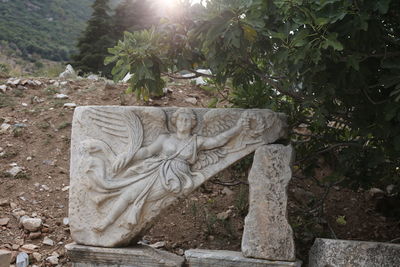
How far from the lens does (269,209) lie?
385 cm

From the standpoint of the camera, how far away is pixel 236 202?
5.49m

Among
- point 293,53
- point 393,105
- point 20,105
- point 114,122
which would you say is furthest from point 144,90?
point 20,105

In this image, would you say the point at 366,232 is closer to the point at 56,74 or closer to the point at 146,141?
the point at 146,141

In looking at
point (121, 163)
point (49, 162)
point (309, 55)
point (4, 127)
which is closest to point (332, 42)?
point (309, 55)

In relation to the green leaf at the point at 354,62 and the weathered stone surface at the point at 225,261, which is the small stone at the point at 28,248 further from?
the green leaf at the point at 354,62

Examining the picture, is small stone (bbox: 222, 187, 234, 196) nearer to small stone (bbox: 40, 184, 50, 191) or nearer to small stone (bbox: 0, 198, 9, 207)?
small stone (bbox: 40, 184, 50, 191)

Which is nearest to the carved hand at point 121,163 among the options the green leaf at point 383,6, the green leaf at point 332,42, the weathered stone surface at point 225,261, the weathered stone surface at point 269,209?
the weathered stone surface at point 225,261

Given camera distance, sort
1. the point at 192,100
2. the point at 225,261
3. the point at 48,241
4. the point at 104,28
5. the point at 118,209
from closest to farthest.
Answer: the point at 225,261 < the point at 118,209 < the point at 48,241 < the point at 192,100 < the point at 104,28

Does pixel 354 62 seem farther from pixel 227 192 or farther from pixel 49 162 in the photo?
pixel 49 162

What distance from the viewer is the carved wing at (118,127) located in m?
4.11

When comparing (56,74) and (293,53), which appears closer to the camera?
(293,53)

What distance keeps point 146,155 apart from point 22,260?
1581mm

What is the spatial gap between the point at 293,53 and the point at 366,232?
2834 millimetres

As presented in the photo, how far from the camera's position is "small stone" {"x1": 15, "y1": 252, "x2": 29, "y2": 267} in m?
4.39
